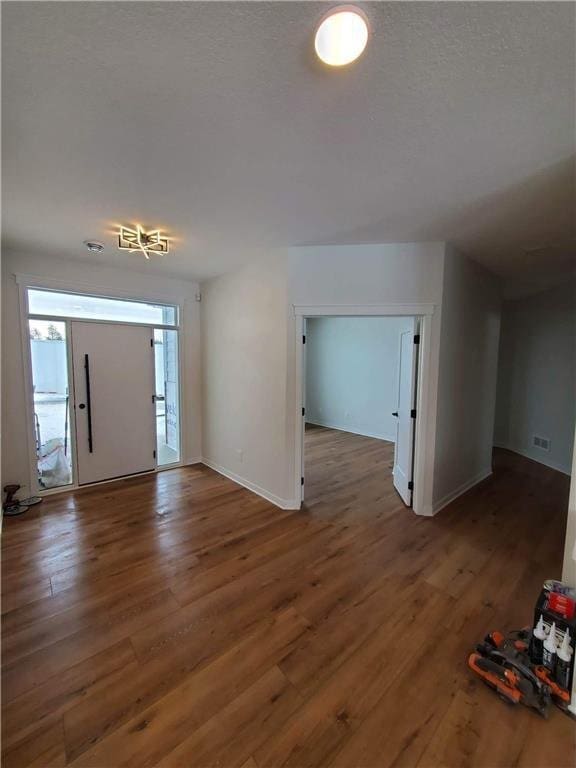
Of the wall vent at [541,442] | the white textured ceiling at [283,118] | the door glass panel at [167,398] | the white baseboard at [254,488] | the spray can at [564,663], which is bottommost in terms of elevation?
the white baseboard at [254,488]

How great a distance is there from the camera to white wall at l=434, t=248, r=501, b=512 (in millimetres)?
3166

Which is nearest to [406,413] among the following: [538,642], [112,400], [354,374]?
[538,642]

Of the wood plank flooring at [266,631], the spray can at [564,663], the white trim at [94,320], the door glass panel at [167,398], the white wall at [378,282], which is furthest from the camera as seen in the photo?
the door glass panel at [167,398]

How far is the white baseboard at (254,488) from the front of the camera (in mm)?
3309

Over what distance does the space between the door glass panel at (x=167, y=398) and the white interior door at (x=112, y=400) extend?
14cm

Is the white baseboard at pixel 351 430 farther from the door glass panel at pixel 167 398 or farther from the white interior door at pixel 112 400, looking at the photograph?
the white interior door at pixel 112 400

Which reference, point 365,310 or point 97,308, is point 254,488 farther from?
point 97,308

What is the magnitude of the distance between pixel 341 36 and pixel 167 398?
4.29 m

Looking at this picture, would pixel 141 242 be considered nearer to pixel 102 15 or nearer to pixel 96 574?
pixel 102 15

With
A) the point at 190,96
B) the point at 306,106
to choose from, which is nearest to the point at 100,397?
the point at 190,96

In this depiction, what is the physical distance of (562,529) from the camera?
9.55ft

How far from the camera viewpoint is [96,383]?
12.7 feet

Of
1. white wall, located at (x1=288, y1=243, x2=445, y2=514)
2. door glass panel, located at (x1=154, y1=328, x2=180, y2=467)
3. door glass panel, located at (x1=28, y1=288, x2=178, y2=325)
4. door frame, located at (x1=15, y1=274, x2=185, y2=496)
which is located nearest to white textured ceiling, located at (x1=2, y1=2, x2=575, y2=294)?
white wall, located at (x1=288, y1=243, x2=445, y2=514)

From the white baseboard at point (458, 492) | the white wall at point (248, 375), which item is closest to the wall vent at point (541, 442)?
the white baseboard at point (458, 492)
